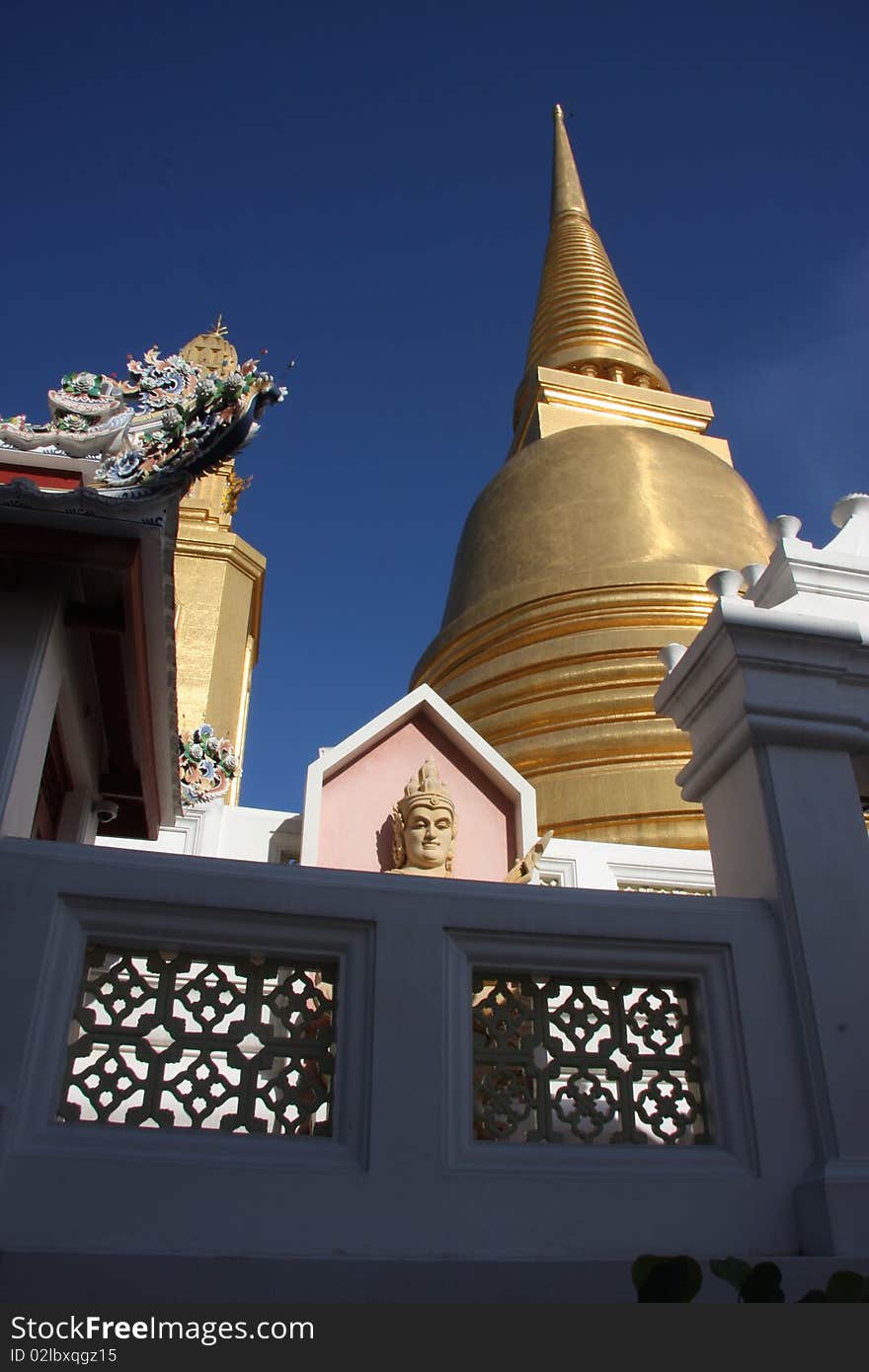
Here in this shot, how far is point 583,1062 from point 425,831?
378 centimetres

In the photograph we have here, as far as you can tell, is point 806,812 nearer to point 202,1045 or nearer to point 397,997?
point 397,997

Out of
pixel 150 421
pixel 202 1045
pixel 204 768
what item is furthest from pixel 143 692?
pixel 204 768

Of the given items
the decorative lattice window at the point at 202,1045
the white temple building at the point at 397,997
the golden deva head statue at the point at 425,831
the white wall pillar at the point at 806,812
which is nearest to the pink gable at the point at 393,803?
the golden deva head statue at the point at 425,831

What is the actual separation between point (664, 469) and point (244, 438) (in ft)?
33.8

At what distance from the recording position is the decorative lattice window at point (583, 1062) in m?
2.91

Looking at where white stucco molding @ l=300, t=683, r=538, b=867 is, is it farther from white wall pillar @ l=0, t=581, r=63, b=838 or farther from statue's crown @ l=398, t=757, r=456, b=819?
white wall pillar @ l=0, t=581, r=63, b=838

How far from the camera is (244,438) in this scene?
159 inches

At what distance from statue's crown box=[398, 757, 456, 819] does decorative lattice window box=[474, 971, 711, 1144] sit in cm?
364

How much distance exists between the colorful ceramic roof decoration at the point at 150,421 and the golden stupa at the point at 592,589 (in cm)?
556

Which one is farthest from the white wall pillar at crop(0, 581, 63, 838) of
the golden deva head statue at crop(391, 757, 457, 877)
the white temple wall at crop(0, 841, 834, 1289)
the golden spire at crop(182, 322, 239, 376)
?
the golden spire at crop(182, 322, 239, 376)

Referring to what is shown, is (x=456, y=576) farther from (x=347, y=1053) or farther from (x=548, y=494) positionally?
(x=347, y=1053)

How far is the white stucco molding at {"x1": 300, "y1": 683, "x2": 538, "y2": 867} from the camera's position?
7.00 m

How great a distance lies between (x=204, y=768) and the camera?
6.91 meters

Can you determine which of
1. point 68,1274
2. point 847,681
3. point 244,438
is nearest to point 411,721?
point 244,438
